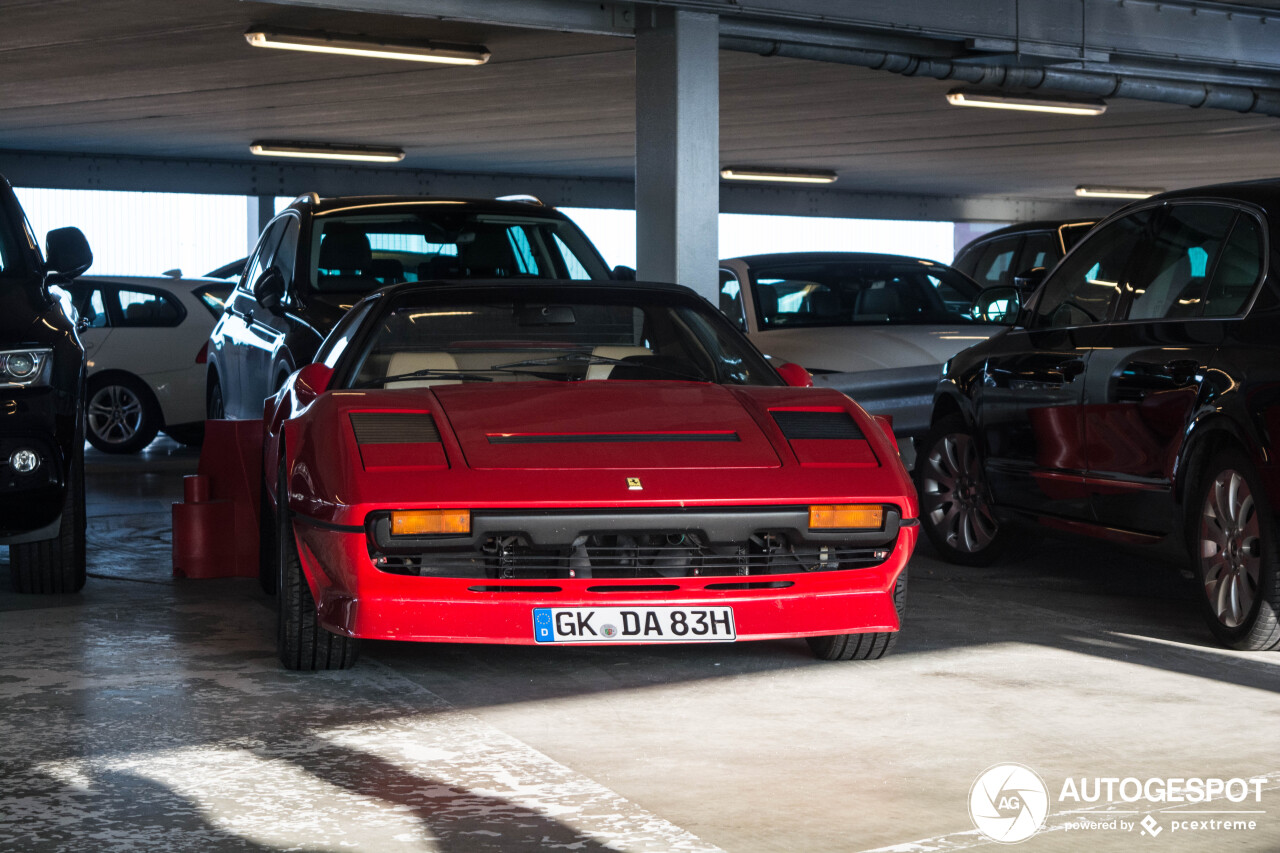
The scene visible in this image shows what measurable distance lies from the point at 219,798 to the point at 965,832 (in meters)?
1.66

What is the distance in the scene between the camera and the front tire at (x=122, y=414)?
47.3ft

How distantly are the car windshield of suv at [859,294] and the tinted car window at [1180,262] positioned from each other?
384cm

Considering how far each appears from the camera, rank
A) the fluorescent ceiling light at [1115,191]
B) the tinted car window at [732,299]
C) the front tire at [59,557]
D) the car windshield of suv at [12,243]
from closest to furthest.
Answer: the front tire at [59,557] < the car windshield of suv at [12,243] < the tinted car window at [732,299] < the fluorescent ceiling light at [1115,191]

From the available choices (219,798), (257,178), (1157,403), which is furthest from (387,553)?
(257,178)

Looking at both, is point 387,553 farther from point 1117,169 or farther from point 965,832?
point 1117,169

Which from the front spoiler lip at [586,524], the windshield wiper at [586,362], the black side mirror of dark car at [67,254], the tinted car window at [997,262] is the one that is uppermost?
the tinted car window at [997,262]

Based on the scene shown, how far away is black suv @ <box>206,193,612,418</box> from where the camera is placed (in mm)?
8281

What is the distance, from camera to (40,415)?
19.8 feet

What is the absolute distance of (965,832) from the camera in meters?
3.34

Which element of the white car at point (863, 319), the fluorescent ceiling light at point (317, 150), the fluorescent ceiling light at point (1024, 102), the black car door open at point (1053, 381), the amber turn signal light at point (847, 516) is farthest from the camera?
the fluorescent ceiling light at point (317, 150)

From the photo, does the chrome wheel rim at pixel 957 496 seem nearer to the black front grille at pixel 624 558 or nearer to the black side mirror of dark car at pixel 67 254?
the black front grille at pixel 624 558

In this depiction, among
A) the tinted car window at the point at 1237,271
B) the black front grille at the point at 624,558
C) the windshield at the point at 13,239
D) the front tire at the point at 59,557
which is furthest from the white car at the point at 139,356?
the tinted car window at the point at 1237,271

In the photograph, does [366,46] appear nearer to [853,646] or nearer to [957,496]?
[957,496]

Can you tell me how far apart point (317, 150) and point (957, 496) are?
51.3ft
